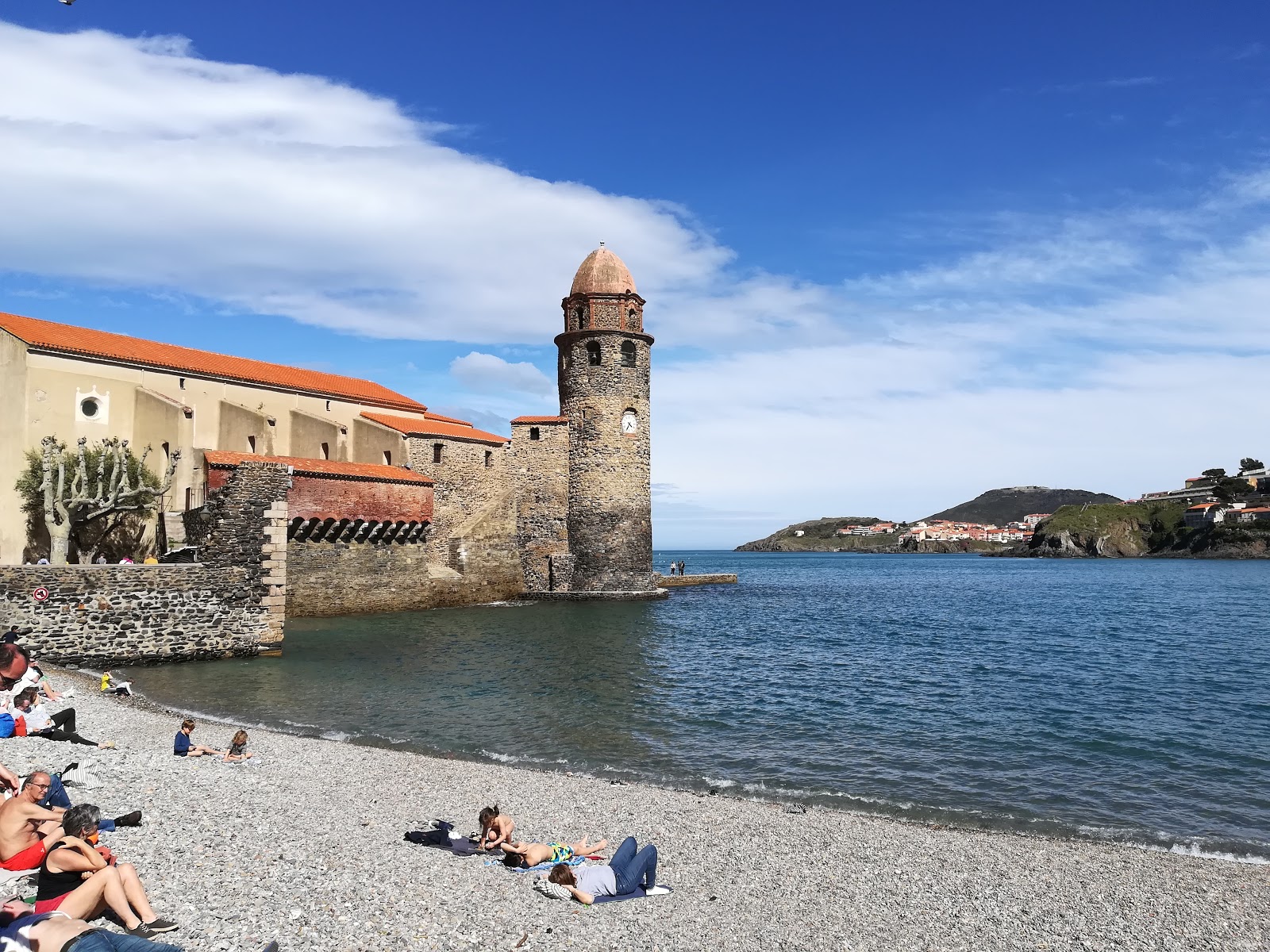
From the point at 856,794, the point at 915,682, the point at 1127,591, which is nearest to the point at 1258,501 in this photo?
the point at 1127,591

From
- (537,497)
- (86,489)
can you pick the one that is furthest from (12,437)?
(537,497)

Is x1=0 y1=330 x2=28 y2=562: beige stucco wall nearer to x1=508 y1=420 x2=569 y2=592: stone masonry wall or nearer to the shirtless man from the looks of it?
x1=508 y1=420 x2=569 y2=592: stone masonry wall

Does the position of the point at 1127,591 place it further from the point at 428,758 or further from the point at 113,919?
the point at 113,919

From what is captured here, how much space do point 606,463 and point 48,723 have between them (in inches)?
1154

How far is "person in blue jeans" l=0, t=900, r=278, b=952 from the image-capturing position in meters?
4.95

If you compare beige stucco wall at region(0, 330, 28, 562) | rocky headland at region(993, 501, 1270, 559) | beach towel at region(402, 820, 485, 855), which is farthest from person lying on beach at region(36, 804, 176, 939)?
rocky headland at region(993, 501, 1270, 559)

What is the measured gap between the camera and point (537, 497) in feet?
131

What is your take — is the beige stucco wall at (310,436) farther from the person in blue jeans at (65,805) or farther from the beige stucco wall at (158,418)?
the person in blue jeans at (65,805)

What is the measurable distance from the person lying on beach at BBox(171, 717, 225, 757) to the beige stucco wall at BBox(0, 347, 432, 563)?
1826 centimetres

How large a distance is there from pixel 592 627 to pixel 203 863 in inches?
924

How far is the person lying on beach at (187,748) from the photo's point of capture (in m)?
11.4

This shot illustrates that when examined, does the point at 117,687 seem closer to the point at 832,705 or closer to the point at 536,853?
the point at 536,853

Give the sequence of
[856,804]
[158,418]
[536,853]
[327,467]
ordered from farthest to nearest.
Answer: [327,467], [158,418], [856,804], [536,853]

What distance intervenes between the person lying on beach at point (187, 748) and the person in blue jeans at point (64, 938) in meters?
6.48
